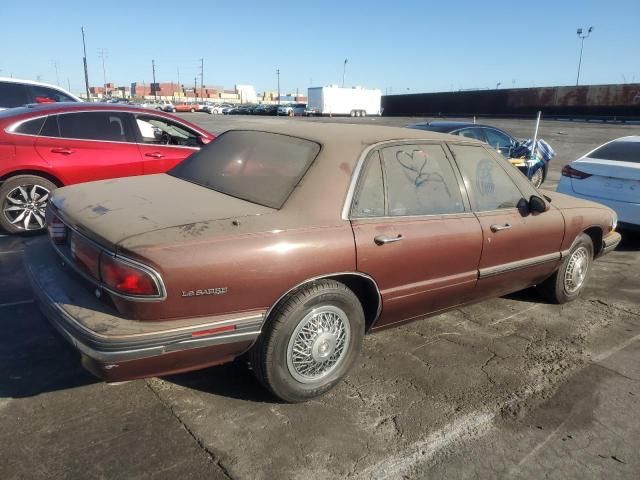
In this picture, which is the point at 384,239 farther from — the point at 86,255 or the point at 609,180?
the point at 609,180

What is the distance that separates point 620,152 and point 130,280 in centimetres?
697

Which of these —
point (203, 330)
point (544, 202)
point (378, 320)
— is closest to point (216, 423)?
point (203, 330)

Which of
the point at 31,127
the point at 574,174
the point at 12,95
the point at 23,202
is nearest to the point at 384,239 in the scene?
the point at 23,202

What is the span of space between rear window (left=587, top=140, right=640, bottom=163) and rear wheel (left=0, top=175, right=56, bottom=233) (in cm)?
709

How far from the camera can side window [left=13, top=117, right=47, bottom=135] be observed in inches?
224

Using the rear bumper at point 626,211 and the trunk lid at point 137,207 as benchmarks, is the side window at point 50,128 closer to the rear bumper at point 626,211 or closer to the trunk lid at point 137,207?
the trunk lid at point 137,207

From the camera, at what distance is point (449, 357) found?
3.60m

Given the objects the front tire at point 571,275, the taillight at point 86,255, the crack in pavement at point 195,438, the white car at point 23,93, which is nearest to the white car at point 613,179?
the front tire at point 571,275

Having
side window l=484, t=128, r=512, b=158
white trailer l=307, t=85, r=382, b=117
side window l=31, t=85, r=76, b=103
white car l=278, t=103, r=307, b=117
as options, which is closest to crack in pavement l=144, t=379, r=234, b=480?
side window l=31, t=85, r=76, b=103

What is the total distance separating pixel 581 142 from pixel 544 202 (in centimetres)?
2185

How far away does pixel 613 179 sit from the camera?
21.6 ft

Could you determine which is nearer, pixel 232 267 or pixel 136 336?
pixel 136 336

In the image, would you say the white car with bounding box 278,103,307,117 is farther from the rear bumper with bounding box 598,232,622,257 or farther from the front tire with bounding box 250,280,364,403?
the front tire with bounding box 250,280,364,403

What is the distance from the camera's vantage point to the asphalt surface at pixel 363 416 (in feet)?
8.10
